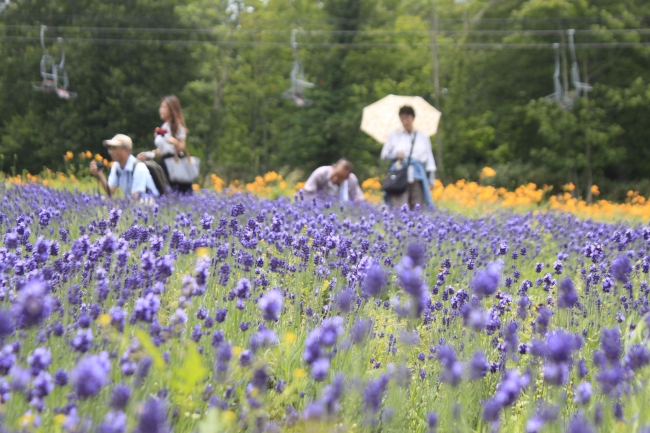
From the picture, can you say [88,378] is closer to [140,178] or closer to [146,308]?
[146,308]

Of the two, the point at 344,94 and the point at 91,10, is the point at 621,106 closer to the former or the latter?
the point at 344,94

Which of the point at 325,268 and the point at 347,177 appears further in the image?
the point at 347,177

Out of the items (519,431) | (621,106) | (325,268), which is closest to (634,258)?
(325,268)

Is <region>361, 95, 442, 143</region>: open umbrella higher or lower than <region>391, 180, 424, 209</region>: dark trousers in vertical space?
higher

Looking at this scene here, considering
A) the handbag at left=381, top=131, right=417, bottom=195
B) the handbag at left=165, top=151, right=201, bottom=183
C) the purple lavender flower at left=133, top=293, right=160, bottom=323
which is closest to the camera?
the purple lavender flower at left=133, top=293, right=160, bottom=323

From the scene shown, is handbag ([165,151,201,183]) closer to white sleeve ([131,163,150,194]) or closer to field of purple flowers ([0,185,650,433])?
white sleeve ([131,163,150,194])

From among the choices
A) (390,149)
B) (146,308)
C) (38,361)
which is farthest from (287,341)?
(390,149)

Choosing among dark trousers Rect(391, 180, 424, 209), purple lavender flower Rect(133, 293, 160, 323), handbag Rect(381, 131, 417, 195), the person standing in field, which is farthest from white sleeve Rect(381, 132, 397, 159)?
purple lavender flower Rect(133, 293, 160, 323)

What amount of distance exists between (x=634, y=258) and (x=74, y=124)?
22.4 m

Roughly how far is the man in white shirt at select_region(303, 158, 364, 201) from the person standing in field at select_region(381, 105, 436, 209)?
1.91ft

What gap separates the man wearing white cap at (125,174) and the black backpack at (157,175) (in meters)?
0.12

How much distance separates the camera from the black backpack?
696 centimetres

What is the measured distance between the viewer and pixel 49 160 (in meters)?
25.2

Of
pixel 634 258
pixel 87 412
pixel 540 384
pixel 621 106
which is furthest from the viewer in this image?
pixel 621 106
